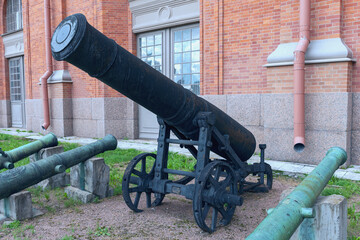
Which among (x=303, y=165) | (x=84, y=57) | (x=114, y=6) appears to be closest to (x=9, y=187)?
(x=84, y=57)

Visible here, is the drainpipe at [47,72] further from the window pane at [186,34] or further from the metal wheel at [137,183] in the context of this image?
the metal wheel at [137,183]

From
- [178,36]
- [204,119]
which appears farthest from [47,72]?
[204,119]

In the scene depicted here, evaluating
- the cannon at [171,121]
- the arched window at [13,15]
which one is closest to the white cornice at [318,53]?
the cannon at [171,121]

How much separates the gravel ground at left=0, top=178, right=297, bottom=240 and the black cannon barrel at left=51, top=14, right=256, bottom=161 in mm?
848

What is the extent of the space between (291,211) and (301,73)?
196 inches

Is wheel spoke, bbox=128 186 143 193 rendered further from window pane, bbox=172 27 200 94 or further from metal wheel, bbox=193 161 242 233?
window pane, bbox=172 27 200 94

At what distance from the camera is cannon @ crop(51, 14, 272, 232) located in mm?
2678

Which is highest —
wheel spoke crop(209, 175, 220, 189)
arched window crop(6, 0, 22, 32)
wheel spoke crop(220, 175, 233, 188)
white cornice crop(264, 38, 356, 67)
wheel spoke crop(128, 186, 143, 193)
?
arched window crop(6, 0, 22, 32)

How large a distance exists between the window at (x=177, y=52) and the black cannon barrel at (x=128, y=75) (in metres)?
5.39

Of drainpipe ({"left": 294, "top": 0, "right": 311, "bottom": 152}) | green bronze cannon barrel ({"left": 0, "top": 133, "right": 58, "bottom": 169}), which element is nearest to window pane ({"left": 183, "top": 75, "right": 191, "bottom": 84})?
drainpipe ({"left": 294, "top": 0, "right": 311, "bottom": 152})

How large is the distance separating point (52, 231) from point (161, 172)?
1.31 m

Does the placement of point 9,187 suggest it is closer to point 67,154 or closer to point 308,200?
point 67,154

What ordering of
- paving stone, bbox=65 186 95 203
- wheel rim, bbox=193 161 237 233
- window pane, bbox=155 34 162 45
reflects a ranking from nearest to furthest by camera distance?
wheel rim, bbox=193 161 237 233
paving stone, bbox=65 186 95 203
window pane, bbox=155 34 162 45

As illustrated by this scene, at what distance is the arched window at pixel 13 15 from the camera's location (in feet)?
49.1
